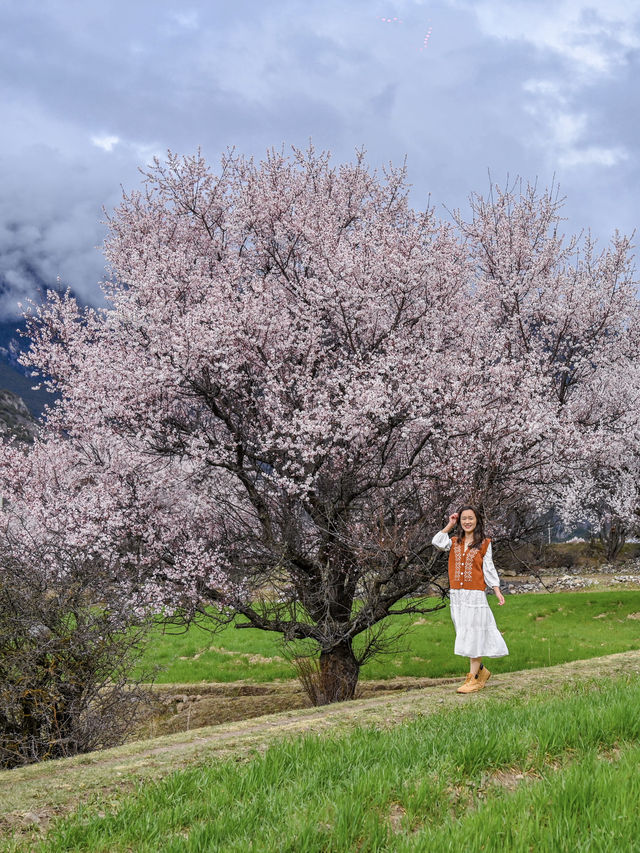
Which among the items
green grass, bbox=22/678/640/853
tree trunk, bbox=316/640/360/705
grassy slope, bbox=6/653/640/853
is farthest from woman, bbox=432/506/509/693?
tree trunk, bbox=316/640/360/705

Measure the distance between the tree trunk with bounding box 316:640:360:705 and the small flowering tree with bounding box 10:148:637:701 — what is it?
0.15 ft

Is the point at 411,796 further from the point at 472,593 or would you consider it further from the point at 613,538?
Result: the point at 613,538

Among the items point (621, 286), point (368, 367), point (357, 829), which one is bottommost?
point (357, 829)

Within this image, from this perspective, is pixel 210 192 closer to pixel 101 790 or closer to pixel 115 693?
pixel 115 693

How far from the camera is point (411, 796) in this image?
3490 millimetres

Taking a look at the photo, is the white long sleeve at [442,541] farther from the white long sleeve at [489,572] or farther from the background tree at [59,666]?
the background tree at [59,666]

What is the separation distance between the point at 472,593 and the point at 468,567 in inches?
13.4

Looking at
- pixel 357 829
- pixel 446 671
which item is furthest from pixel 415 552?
pixel 446 671

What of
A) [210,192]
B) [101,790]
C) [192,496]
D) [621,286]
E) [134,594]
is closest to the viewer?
[101,790]

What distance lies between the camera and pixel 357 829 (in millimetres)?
3080

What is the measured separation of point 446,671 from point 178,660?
8507mm

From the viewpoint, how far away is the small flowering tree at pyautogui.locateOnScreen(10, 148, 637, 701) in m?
11.7

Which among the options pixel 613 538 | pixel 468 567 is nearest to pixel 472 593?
pixel 468 567

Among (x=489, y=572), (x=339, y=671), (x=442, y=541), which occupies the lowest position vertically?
(x=339, y=671)
